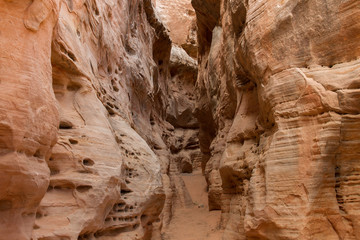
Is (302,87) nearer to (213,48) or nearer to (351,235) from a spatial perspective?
(351,235)

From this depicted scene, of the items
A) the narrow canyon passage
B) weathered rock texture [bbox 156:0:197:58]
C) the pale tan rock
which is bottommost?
the narrow canyon passage

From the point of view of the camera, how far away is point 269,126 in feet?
18.9

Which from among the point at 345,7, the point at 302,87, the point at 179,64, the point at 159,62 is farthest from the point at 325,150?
the point at 179,64

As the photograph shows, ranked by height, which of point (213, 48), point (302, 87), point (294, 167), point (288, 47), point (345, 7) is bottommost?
point (294, 167)

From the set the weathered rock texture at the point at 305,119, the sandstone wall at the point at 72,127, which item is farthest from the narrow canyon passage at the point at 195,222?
the weathered rock texture at the point at 305,119

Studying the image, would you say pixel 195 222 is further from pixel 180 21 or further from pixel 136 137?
pixel 180 21

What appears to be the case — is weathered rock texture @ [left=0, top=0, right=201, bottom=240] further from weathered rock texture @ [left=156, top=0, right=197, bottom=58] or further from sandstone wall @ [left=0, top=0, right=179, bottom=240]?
weathered rock texture @ [left=156, top=0, right=197, bottom=58]

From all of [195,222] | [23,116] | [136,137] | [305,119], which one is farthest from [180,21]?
[23,116]

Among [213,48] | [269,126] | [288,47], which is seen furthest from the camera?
[213,48]

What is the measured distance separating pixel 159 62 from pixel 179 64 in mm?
4662

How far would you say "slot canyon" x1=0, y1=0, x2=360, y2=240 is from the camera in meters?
2.86

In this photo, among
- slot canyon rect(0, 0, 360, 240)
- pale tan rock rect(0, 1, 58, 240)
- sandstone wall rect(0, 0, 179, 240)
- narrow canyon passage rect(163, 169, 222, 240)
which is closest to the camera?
pale tan rock rect(0, 1, 58, 240)

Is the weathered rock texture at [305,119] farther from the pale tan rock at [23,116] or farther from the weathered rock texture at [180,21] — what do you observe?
the weathered rock texture at [180,21]

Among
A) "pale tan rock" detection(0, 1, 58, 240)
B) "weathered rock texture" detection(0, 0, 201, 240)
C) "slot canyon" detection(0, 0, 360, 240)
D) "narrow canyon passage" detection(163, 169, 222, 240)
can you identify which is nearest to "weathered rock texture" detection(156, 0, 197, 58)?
"narrow canyon passage" detection(163, 169, 222, 240)
